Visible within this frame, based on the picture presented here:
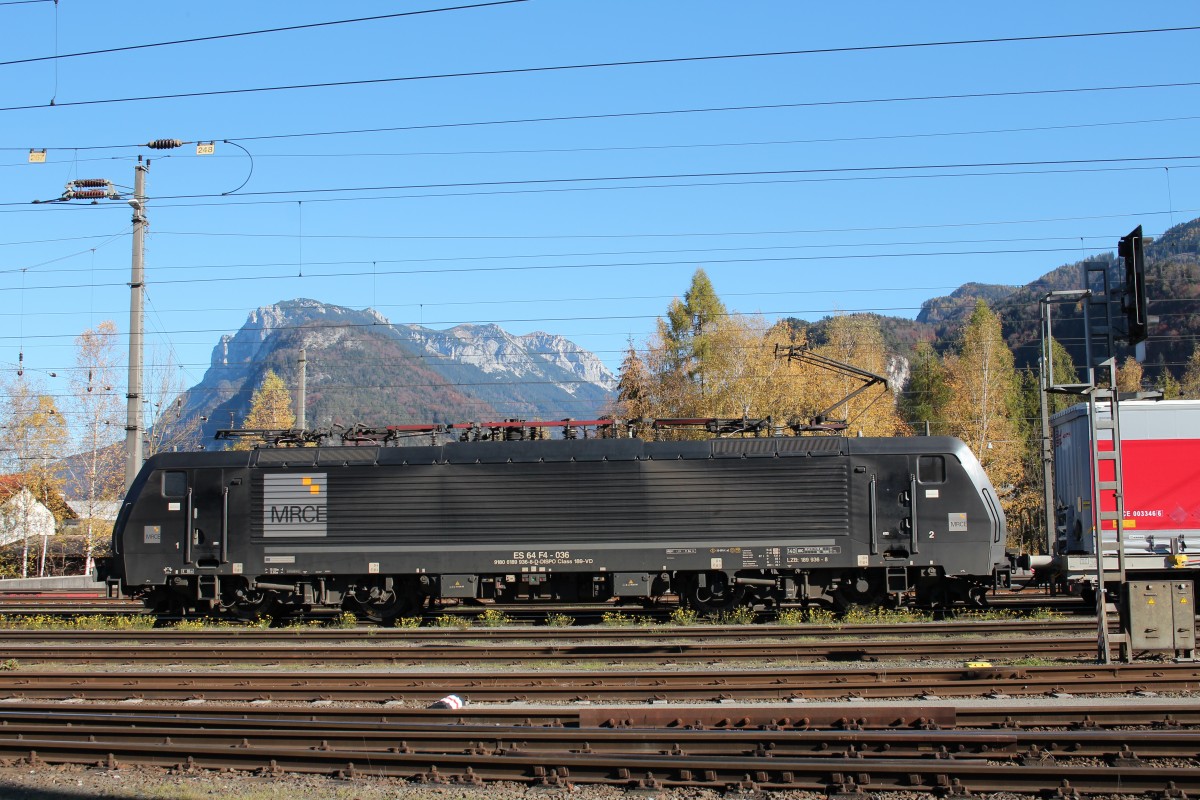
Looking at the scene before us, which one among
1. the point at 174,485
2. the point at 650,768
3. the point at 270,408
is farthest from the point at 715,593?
the point at 270,408

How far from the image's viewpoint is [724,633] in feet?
53.1

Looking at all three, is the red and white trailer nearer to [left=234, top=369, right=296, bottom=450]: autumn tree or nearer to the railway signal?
the railway signal

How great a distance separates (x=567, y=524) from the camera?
18234 millimetres

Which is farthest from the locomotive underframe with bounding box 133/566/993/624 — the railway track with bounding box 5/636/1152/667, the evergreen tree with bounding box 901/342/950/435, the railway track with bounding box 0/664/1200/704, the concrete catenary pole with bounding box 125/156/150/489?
the evergreen tree with bounding box 901/342/950/435

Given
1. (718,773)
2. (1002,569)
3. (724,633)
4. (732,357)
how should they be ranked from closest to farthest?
(718,773) → (724,633) → (1002,569) → (732,357)

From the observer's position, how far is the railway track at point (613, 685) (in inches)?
442

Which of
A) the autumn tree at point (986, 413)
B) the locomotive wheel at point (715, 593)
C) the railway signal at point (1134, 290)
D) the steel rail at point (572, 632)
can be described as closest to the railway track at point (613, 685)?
the steel rail at point (572, 632)

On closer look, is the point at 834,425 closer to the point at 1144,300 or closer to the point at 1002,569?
the point at 1002,569

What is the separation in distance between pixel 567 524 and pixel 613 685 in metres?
6.70

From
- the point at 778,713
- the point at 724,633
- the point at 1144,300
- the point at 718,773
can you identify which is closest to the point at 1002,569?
the point at 724,633

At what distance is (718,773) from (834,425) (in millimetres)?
11812

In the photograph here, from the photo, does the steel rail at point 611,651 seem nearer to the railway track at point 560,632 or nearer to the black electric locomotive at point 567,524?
the railway track at point 560,632

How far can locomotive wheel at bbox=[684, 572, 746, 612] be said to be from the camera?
18172 millimetres

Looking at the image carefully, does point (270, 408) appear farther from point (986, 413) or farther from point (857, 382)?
point (986, 413)
